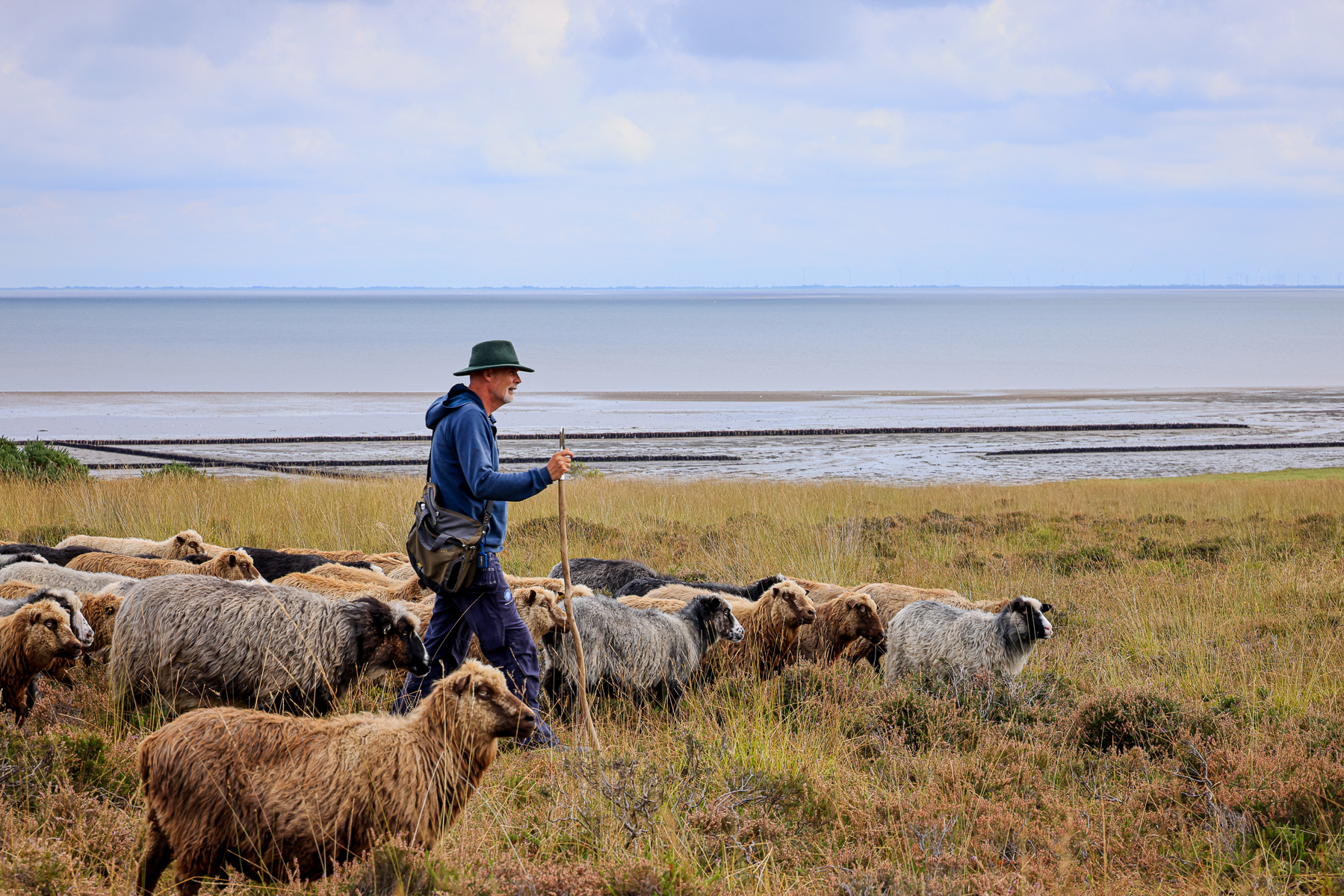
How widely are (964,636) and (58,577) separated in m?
8.57

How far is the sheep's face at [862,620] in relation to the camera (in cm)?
922

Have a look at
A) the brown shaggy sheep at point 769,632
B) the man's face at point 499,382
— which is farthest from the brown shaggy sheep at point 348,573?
the man's face at point 499,382

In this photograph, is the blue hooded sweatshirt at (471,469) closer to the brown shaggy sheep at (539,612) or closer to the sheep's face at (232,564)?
the brown shaggy sheep at (539,612)

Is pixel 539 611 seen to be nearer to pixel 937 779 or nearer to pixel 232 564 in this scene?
pixel 937 779

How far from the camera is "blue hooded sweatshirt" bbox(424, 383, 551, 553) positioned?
594 cm

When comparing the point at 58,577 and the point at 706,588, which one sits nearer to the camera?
the point at 58,577

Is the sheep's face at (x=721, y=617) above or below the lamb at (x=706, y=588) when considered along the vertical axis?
above

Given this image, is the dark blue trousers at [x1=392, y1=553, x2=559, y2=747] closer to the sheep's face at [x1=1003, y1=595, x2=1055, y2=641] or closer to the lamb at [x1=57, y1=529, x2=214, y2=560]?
the sheep's face at [x1=1003, y1=595, x2=1055, y2=641]

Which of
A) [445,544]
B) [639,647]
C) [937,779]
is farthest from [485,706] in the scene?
[639,647]

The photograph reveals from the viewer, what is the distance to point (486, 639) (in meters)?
6.41

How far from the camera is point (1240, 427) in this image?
41.5 m

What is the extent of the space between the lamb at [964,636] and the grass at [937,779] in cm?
35

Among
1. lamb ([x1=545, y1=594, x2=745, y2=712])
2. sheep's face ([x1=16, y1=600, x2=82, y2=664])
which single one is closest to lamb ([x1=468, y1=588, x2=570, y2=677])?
lamb ([x1=545, y1=594, x2=745, y2=712])

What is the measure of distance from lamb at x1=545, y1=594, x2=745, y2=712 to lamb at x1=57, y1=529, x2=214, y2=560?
5.74m
